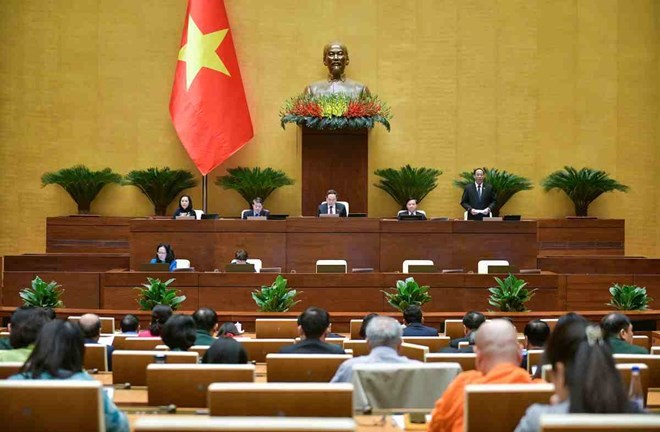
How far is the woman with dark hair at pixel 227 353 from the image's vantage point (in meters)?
4.54

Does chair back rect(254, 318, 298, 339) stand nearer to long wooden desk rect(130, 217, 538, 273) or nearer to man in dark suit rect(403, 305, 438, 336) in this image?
man in dark suit rect(403, 305, 438, 336)

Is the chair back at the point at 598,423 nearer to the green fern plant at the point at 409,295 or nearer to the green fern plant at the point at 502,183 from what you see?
the green fern plant at the point at 409,295

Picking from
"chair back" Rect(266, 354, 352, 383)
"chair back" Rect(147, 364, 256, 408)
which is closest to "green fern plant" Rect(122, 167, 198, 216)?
"chair back" Rect(266, 354, 352, 383)

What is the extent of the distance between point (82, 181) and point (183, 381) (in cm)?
1050

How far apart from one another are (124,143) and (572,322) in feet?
41.3

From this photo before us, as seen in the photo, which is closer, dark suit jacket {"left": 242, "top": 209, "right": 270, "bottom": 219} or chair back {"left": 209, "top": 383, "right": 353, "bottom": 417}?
chair back {"left": 209, "top": 383, "right": 353, "bottom": 417}

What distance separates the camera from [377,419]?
12.5ft

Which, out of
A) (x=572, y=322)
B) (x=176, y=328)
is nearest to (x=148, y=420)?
(x=572, y=322)

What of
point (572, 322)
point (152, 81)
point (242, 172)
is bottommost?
point (572, 322)

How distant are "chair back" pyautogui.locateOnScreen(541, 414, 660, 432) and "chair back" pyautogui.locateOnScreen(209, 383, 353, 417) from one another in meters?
0.84

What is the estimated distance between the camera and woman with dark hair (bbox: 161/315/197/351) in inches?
201

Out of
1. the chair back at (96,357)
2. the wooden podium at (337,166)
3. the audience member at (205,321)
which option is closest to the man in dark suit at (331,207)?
the wooden podium at (337,166)

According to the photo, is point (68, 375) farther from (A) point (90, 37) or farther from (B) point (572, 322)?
(A) point (90, 37)

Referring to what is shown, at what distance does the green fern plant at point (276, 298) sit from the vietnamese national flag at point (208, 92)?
173 inches
